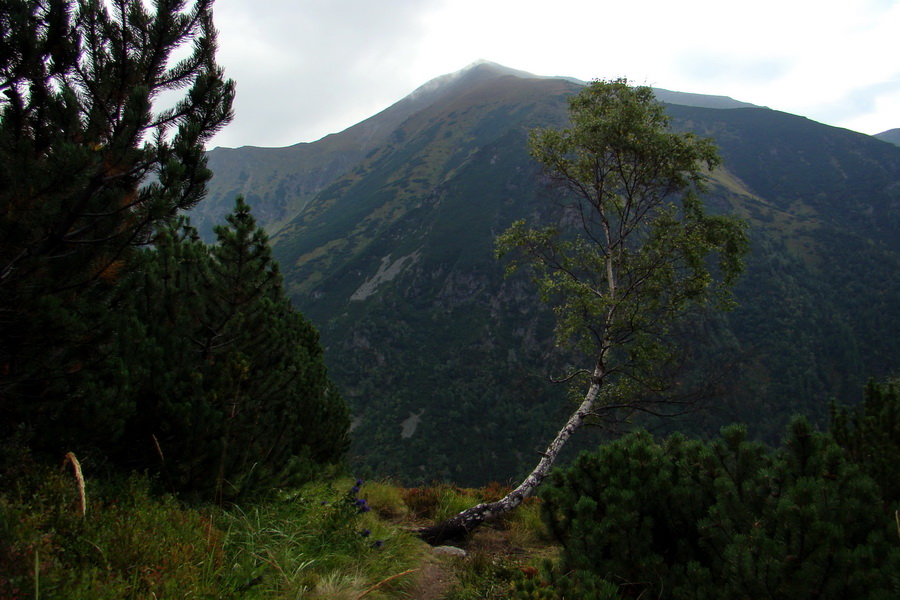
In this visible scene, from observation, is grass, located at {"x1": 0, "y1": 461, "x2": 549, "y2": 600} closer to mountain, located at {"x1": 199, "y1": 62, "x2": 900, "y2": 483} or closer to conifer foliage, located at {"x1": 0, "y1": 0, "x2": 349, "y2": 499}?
conifer foliage, located at {"x1": 0, "y1": 0, "x2": 349, "y2": 499}

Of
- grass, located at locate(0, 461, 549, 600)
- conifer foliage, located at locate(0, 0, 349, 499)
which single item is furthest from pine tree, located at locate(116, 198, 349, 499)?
grass, located at locate(0, 461, 549, 600)

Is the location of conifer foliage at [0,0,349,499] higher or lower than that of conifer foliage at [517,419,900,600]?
higher

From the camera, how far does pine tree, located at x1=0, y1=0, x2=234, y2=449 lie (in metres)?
3.22

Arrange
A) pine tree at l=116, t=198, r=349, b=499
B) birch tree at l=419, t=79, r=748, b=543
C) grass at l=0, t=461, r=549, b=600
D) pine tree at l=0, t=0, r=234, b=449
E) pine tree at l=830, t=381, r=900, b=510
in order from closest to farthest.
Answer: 1. grass at l=0, t=461, r=549, b=600
2. pine tree at l=0, t=0, r=234, b=449
3. pine tree at l=830, t=381, r=900, b=510
4. pine tree at l=116, t=198, r=349, b=499
5. birch tree at l=419, t=79, r=748, b=543

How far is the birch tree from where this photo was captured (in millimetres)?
10102

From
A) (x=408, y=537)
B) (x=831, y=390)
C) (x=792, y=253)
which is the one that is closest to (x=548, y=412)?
(x=831, y=390)

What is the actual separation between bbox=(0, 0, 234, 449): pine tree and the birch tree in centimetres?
748

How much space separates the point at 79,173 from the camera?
125 inches

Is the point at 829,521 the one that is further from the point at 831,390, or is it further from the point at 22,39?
the point at 831,390

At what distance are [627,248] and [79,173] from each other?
1073 centimetres

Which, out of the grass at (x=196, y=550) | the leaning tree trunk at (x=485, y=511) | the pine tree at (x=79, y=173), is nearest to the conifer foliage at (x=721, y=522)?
the grass at (x=196, y=550)

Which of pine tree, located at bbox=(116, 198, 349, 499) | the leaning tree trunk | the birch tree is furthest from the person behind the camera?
the birch tree

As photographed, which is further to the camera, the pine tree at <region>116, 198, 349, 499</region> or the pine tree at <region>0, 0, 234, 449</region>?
the pine tree at <region>116, 198, 349, 499</region>

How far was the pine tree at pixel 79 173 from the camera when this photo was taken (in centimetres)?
322
